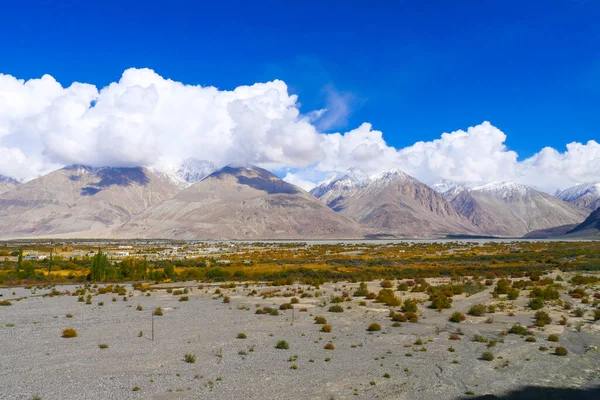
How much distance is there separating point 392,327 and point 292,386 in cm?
1225

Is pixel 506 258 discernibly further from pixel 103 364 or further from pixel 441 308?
pixel 103 364

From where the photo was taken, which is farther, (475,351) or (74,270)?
(74,270)

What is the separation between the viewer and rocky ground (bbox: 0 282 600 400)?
15.8 meters

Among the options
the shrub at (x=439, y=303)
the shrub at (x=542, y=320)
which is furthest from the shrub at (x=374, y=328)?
the shrub at (x=542, y=320)

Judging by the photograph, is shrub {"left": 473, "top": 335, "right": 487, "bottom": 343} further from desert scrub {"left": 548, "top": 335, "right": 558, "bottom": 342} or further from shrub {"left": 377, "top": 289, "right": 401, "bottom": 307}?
shrub {"left": 377, "top": 289, "right": 401, "bottom": 307}

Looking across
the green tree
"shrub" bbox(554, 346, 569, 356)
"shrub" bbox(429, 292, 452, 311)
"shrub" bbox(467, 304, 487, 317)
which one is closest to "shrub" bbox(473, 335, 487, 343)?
"shrub" bbox(554, 346, 569, 356)

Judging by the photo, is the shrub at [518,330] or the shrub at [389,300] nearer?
the shrub at [518,330]

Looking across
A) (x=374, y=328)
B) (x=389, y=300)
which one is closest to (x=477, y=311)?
(x=389, y=300)

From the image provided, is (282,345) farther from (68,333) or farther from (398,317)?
Result: (68,333)

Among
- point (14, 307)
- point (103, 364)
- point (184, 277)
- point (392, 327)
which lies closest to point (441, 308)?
point (392, 327)

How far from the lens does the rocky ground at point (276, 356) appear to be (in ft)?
51.9

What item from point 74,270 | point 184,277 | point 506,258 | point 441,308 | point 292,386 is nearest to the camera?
point 292,386

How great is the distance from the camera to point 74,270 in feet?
218

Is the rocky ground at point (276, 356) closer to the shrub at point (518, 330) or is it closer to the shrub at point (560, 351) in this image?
the shrub at point (560, 351)
